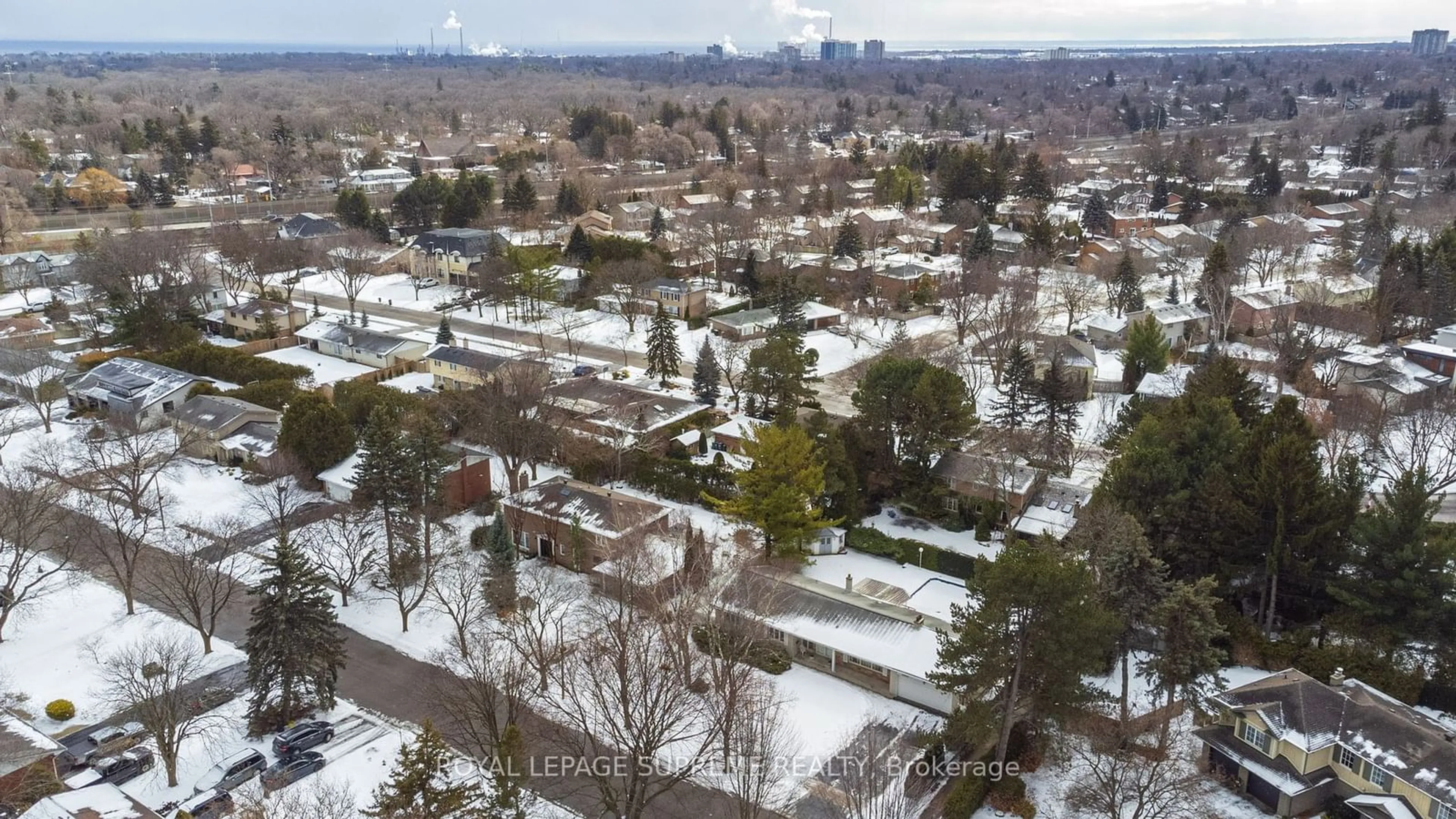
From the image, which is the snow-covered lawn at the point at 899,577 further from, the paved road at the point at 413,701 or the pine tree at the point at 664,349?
the pine tree at the point at 664,349

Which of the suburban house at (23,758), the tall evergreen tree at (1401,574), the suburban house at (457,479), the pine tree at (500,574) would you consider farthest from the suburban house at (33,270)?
the tall evergreen tree at (1401,574)

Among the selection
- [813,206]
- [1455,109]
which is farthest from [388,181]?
[1455,109]

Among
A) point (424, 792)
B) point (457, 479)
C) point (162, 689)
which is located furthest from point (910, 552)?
point (162, 689)

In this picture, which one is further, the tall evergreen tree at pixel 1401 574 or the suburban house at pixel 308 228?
the suburban house at pixel 308 228

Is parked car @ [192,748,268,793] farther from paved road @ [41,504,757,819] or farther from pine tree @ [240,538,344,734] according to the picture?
paved road @ [41,504,757,819]

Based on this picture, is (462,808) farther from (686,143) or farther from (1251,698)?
(686,143)

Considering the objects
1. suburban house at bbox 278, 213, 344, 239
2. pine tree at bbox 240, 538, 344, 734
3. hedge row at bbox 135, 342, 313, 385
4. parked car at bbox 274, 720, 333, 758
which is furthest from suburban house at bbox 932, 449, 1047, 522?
suburban house at bbox 278, 213, 344, 239

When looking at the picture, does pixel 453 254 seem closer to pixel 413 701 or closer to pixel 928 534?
pixel 928 534
